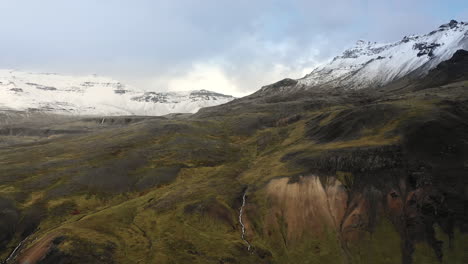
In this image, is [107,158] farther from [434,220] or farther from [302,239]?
[434,220]

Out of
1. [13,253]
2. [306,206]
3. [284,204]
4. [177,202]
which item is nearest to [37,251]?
[13,253]

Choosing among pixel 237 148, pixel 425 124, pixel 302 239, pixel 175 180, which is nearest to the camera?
pixel 302 239

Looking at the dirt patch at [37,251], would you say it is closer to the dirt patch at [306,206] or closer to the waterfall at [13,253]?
the waterfall at [13,253]

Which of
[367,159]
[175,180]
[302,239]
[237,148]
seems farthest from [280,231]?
[237,148]

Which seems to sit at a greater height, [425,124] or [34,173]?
[425,124]

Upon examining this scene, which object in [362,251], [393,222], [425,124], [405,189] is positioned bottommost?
[362,251]

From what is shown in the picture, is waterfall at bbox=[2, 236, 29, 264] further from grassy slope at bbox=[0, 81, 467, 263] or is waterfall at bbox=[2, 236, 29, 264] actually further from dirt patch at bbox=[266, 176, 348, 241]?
dirt patch at bbox=[266, 176, 348, 241]

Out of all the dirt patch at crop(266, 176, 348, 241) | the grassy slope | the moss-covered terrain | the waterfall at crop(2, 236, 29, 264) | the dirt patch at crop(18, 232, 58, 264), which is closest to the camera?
the dirt patch at crop(18, 232, 58, 264)

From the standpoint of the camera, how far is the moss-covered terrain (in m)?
89.6

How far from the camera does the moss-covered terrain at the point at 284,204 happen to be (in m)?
89.6

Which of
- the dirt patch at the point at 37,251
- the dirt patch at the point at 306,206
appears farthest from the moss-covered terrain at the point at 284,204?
the dirt patch at the point at 37,251

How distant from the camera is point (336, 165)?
113 m

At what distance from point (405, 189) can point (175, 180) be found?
77.8 meters

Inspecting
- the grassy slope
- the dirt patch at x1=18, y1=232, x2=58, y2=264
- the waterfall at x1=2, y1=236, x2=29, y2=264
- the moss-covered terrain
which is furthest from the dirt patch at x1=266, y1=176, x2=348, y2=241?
the waterfall at x1=2, y1=236, x2=29, y2=264
